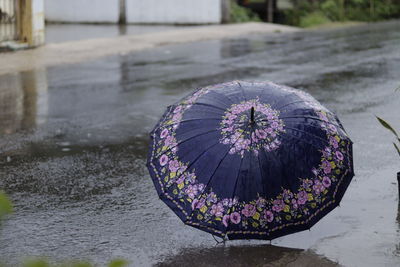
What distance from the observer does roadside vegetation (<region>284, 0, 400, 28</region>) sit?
86.4 feet

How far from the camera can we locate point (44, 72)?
13734 mm

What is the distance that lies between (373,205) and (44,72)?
354 inches

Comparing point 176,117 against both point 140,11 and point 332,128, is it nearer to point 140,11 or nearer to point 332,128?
point 332,128

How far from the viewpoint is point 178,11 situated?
24.2 meters

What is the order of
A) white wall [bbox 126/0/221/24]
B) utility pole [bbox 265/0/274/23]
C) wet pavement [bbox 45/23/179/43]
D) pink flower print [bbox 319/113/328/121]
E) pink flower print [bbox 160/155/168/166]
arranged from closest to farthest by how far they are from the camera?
pink flower print [bbox 160/155/168/166]
pink flower print [bbox 319/113/328/121]
wet pavement [bbox 45/23/179/43]
white wall [bbox 126/0/221/24]
utility pole [bbox 265/0/274/23]

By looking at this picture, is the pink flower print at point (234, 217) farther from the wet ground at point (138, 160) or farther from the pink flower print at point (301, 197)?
the wet ground at point (138, 160)

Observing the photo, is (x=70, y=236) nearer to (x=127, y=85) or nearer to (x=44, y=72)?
(x=127, y=85)

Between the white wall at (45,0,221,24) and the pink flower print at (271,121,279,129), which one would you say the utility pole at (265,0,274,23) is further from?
the pink flower print at (271,121,279,129)

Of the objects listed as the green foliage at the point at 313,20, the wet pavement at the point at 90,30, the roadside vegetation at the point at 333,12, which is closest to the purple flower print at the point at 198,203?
the wet pavement at the point at 90,30

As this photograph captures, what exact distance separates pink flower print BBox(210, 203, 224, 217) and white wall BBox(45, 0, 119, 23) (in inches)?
818

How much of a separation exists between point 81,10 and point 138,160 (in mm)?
18118

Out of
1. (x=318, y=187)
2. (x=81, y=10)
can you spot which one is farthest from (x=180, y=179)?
(x=81, y=10)

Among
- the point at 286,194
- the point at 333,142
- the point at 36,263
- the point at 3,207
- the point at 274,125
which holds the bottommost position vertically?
the point at 286,194

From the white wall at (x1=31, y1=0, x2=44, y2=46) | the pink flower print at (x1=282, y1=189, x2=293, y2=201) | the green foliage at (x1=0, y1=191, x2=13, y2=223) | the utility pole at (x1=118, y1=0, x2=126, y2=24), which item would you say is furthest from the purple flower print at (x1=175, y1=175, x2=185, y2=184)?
the utility pole at (x1=118, y1=0, x2=126, y2=24)
